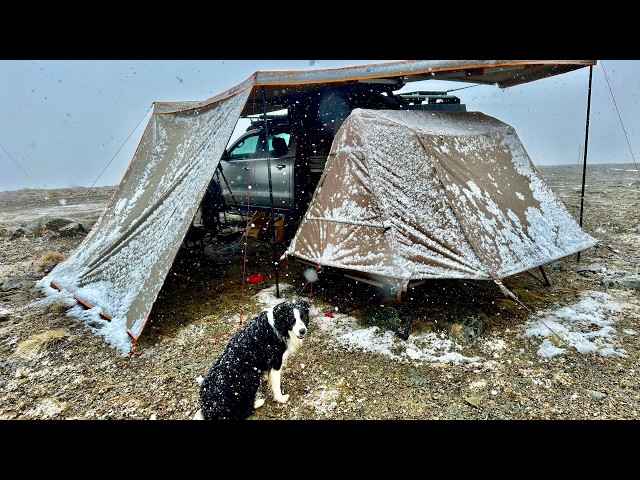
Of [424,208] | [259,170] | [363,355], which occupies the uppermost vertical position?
[424,208]

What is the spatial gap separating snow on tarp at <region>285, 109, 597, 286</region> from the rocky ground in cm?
69

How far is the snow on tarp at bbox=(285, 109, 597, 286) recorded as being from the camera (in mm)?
3701

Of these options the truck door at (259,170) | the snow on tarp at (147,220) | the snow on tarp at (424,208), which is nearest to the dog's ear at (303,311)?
the snow on tarp at (424,208)

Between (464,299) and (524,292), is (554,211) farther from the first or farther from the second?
(464,299)

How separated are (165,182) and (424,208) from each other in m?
3.62

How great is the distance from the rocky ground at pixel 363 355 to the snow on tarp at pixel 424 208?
0.69 metres

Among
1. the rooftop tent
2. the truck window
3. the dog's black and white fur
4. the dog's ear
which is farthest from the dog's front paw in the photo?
the truck window

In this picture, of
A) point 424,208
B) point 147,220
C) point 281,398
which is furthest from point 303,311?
point 147,220

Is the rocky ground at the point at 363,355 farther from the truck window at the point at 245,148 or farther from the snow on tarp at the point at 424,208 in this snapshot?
the truck window at the point at 245,148

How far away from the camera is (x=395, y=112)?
462 centimetres

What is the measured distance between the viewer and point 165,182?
497cm

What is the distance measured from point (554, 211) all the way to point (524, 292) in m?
1.23

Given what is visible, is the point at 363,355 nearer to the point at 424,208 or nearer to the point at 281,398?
the point at 281,398
